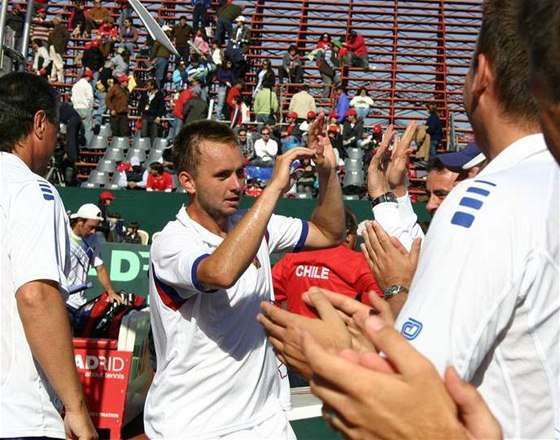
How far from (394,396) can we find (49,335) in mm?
2059

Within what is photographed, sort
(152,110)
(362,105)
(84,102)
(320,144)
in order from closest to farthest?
(320,144)
(84,102)
(152,110)
(362,105)

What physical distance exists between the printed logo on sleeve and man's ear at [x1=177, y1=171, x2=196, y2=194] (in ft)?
7.55

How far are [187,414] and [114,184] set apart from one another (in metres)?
17.0

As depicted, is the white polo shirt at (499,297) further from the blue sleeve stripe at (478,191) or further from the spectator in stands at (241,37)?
the spectator in stands at (241,37)

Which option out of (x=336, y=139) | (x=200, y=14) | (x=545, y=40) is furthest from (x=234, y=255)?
(x=200, y=14)

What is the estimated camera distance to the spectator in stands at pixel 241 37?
2744 cm

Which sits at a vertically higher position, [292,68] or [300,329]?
[300,329]

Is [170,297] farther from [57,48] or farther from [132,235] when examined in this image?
[57,48]

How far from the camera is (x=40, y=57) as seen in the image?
1022 inches

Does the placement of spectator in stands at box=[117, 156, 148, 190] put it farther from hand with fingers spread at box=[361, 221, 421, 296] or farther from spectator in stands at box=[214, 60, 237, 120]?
hand with fingers spread at box=[361, 221, 421, 296]

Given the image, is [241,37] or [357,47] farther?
[357,47]

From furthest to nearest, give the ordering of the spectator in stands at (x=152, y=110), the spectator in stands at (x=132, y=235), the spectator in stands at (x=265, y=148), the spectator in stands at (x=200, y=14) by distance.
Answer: the spectator in stands at (x=200, y=14) → the spectator in stands at (x=152, y=110) → the spectator in stands at (x=265, y=148) → the spectator in stands at (x=132, y=235)

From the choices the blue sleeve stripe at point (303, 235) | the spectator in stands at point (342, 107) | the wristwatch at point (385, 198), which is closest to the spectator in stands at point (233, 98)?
the spectator in stands at point (342, 107)

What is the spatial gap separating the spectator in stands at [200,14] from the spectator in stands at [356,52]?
4.42 meters
